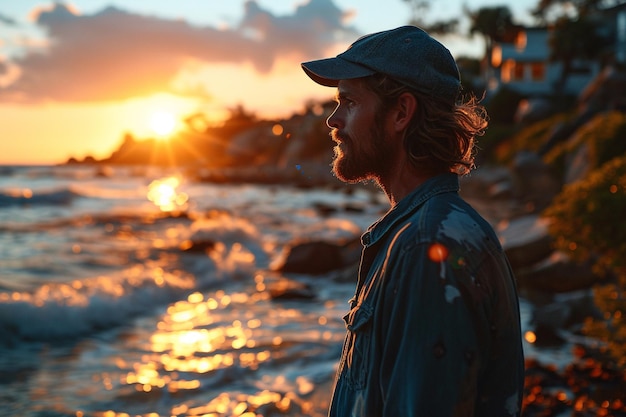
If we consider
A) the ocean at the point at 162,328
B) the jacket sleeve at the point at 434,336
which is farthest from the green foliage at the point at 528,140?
the jacket sleeve at the point at 434,336

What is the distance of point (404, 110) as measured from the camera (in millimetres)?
2166

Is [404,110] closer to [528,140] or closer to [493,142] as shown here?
[528,140]

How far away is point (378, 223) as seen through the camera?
2186 millimetres

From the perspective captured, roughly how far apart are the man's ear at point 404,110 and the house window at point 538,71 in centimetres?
6672

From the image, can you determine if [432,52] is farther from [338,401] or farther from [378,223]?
[338,401]

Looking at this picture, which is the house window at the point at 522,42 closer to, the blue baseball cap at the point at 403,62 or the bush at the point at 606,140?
the bush at the point at 606,140

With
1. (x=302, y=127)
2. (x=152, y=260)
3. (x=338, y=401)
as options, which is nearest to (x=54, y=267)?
(x=152, y=260)

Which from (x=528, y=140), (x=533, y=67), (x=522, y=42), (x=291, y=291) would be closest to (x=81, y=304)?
(x=291, y=291)

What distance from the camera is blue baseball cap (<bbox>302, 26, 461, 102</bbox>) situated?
2115 millimetres

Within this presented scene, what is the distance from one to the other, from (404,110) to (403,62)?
0.50ft

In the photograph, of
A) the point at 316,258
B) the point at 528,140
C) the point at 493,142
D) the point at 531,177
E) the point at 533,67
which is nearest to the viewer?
the point at 316,258

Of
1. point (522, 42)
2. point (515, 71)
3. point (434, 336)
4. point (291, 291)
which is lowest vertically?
point (434, 336)

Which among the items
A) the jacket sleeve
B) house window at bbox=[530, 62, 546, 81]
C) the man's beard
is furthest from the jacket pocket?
house window at bbox=[530, 62, 546, 81]

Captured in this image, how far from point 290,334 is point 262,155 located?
314ft
